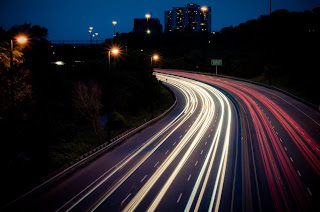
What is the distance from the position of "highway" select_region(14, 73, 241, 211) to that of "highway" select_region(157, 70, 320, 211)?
104 cm

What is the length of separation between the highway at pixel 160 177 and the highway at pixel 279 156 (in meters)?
1.04

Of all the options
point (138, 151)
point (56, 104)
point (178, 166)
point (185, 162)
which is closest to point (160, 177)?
point (178, 166)

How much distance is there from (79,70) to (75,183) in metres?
39.7

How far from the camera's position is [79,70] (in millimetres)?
51938

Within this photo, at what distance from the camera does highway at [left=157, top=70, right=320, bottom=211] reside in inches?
545

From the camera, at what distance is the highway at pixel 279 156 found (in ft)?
45.4

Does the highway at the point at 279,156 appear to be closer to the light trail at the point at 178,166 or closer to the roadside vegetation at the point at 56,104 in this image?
the light trail at the point at 178,166

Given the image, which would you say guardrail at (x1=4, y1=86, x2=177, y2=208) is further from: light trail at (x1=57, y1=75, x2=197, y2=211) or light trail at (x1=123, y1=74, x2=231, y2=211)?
light trail at (x1=123, y1=74, x2=231, y2=211)

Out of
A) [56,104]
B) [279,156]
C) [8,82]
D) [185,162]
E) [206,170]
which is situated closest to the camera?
[206,170]

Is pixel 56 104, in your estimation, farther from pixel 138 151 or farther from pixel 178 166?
pixel 178 166

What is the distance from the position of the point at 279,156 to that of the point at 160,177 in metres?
10.4

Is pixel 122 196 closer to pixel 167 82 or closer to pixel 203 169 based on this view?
pixel 203 169

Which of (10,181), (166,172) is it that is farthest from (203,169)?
(10,181)

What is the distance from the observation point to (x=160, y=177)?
16.8 m
